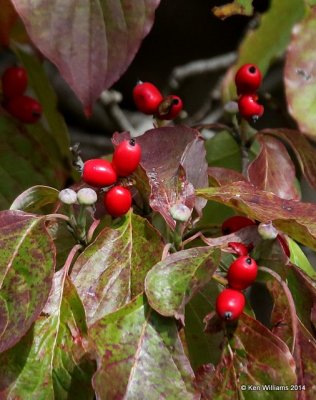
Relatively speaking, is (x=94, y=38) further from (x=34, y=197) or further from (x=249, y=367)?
(x=249, y=367)

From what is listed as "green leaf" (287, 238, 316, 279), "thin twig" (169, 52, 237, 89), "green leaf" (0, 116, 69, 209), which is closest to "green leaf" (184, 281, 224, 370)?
"green leaf" (287, 238, 316, 279)

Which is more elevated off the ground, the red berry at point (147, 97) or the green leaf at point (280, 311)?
the red berry at point (147, 97)

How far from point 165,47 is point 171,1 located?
250 mm

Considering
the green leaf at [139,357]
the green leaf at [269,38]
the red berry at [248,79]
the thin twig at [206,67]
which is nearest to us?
the green leaf at [139,357]

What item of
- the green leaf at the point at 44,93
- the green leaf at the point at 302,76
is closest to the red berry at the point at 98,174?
the green leaf at the point at 302,76

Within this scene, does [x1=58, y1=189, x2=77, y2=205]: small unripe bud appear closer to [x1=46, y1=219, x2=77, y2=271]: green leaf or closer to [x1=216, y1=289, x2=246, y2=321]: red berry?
[x1=46, y1=219, x2=77, y2=271]: green leaf

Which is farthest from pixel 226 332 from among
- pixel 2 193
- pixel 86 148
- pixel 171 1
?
pixel 171 1

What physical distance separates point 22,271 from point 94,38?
1.11 feet

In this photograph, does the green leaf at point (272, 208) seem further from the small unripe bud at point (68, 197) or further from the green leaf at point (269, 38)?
the green leaf at point (269, 38)

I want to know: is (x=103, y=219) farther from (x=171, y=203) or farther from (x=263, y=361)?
(x=263, y=361)

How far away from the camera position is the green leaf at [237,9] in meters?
1.19

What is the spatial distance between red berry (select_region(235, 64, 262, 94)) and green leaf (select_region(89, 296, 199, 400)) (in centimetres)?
45

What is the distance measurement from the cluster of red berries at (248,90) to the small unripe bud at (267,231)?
0.33 metres

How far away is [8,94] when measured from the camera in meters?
1.52
